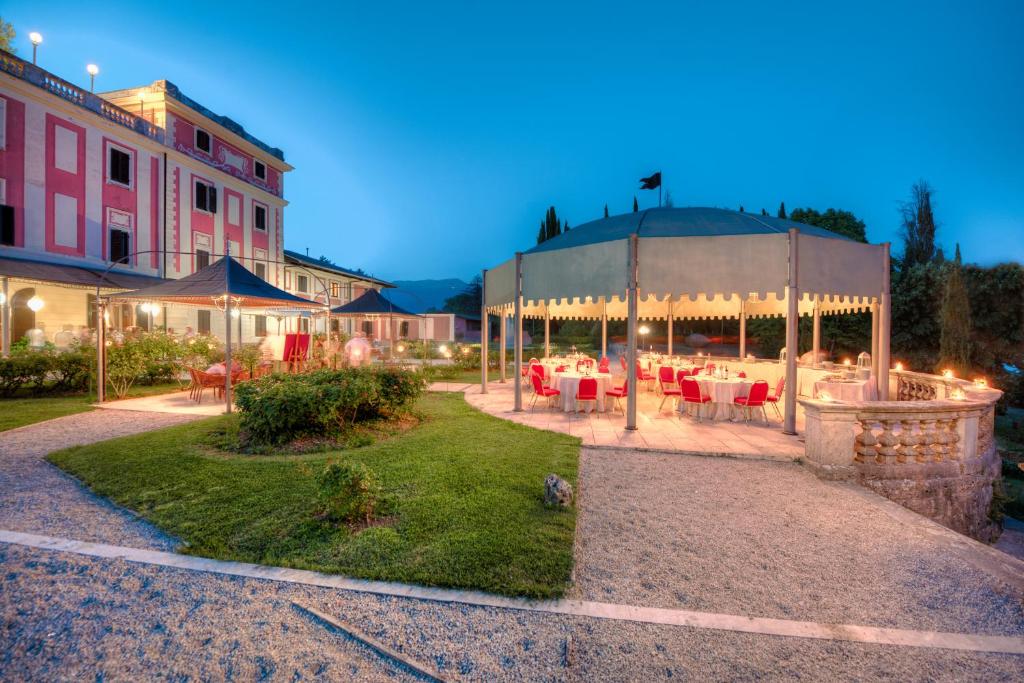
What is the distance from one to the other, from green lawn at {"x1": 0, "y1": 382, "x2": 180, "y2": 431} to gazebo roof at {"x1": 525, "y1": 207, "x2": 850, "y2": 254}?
961 centimetres

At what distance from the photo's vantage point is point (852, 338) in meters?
22.8

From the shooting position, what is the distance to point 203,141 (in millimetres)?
21141

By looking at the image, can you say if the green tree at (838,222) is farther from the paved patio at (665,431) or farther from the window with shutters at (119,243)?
the window with shutters at (119,243)

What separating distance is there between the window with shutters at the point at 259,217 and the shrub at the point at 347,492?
2459 cm

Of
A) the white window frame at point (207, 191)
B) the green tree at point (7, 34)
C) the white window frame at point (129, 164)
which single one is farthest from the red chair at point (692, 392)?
the green tree at point (7, 34)

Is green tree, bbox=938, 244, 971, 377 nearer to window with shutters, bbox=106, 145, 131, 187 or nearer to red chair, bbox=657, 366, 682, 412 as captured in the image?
red chair, bbox=657, 366, 682, 412

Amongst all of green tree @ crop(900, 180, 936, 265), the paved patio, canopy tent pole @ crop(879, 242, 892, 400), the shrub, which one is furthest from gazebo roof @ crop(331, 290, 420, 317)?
green tree @ crop(900, 180, 936, 265)

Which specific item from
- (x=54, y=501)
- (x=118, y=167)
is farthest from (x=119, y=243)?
(x=54, y=501)

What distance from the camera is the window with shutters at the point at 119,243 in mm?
17297

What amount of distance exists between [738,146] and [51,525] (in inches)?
5404

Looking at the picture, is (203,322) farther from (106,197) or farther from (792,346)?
(792,346)

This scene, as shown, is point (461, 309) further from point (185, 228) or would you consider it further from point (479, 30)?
point (185, 228)

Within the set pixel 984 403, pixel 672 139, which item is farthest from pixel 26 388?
pixel 672 139

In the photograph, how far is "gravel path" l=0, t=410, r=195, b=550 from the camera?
3.67m
